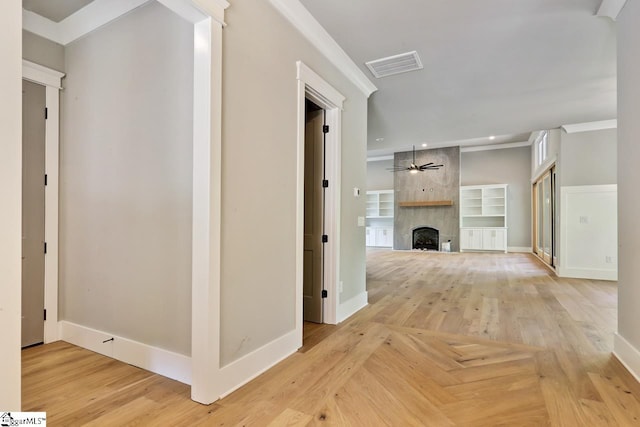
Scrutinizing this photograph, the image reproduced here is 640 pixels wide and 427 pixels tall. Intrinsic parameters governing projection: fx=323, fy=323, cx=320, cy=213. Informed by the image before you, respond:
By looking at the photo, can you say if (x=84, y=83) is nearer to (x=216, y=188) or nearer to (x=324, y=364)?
(x=216, y=188)

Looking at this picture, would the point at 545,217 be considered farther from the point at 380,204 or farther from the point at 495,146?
the point at 380,204

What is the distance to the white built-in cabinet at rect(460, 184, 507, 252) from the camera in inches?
417

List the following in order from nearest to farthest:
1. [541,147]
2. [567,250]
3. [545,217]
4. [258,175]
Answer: [258,175]
[567,250]
[545,217]
[541,147]

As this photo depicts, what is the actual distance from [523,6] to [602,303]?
3.77m

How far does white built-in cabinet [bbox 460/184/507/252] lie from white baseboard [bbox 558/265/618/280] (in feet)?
15.2

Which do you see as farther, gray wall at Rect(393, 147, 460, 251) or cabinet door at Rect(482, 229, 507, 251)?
gray wall at Rect(393, 147, 460, 251)

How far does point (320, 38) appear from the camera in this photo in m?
2.93

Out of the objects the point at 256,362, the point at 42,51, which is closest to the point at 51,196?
the point at 42,51

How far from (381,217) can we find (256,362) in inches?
422

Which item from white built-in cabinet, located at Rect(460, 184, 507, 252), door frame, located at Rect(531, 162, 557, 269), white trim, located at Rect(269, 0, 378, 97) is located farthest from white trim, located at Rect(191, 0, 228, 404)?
white built-in cabinet, located at Rect(460, 184, 507, 252)

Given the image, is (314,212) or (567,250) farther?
(567,250)

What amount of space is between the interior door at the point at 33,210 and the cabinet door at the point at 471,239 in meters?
10.9

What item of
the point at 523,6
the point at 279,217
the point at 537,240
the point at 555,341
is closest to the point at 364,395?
the point at 279,217
